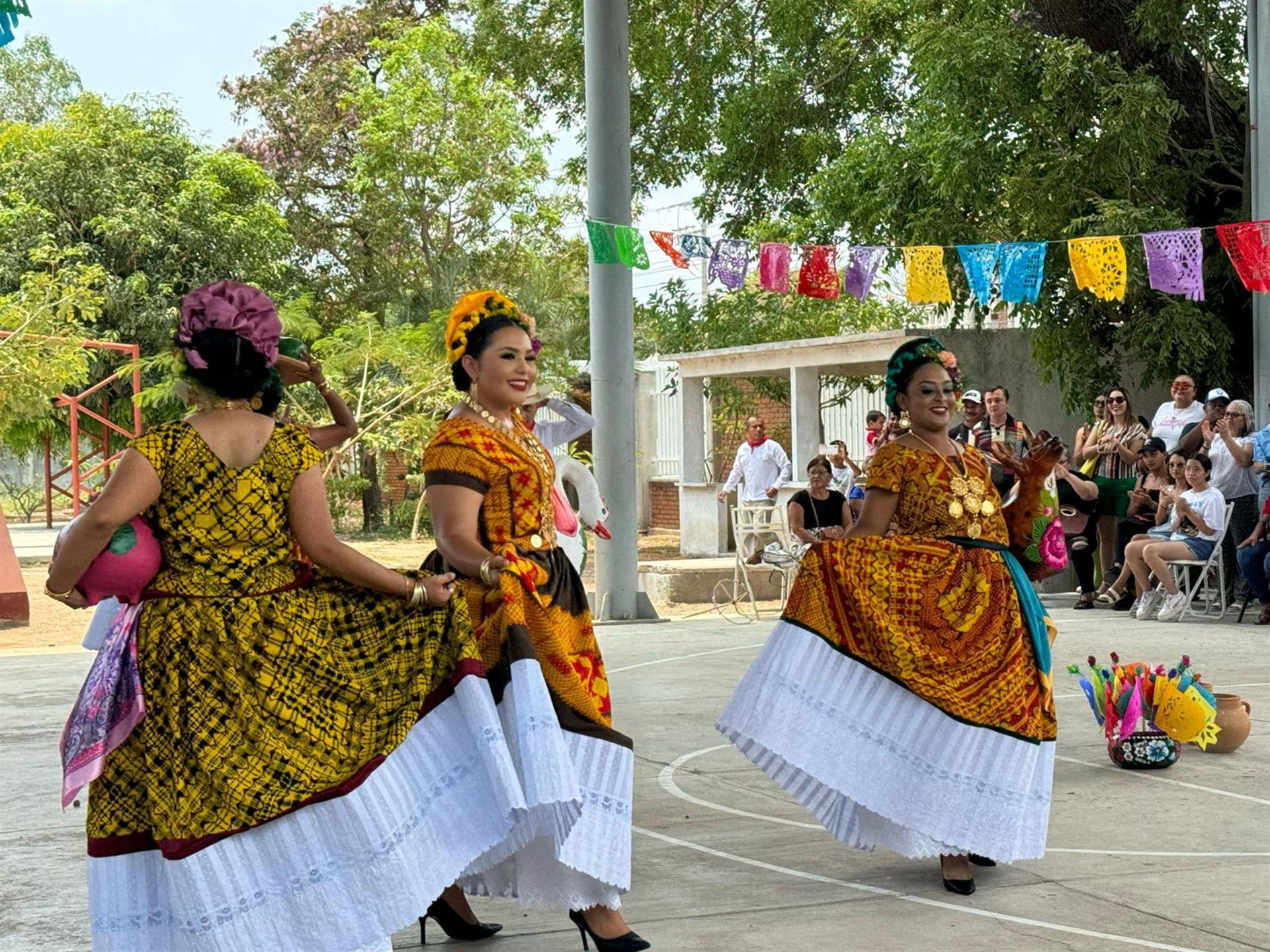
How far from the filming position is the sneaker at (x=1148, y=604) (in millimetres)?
12664

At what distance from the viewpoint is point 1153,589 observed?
41.8 ft

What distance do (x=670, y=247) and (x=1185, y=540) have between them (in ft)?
17.0

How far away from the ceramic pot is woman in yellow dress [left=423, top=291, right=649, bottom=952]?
372 cm

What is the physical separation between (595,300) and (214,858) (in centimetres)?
1032

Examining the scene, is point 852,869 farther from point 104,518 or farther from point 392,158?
point 392,158

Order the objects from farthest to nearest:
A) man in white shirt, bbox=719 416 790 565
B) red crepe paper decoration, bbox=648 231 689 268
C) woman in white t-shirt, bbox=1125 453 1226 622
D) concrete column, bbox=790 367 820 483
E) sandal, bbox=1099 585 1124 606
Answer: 1. concrete column, bbox=790 367 820 483
2. man in white shirt, bbox=719 416 790 565
3. red crepe paper decoration, bbox=648 231 689 268
4. sandal, bbox=1099 585 1124 606
5. woman in white t-shirt, bbox=1125 453 1226 622

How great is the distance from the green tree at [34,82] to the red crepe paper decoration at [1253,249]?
4442cm

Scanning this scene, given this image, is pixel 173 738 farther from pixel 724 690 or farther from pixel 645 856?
pixel 724 690

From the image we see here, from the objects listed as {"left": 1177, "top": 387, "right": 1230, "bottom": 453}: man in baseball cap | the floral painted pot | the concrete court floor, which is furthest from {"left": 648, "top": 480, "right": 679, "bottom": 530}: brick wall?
the floral painted pot

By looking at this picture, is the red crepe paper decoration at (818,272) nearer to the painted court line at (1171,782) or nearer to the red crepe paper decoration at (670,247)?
the red crepe paper decoration at (670,247)

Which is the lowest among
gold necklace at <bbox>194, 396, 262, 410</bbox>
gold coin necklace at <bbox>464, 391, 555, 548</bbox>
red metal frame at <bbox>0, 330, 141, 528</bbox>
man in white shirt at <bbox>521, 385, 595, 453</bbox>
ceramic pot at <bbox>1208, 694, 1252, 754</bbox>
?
ceramic pot at <bbox>1208, 694, 1252, 754</bbox>

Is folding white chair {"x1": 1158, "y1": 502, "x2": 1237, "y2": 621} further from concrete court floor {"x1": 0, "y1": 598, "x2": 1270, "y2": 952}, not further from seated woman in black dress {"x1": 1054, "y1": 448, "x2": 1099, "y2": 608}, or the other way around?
concrete court floor {"x1": 0, "y1": 598, "x2": 1270, "y2": 952}

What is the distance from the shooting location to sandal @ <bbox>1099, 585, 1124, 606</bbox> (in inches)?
530

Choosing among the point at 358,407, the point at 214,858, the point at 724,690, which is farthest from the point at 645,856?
the point at 358,407
